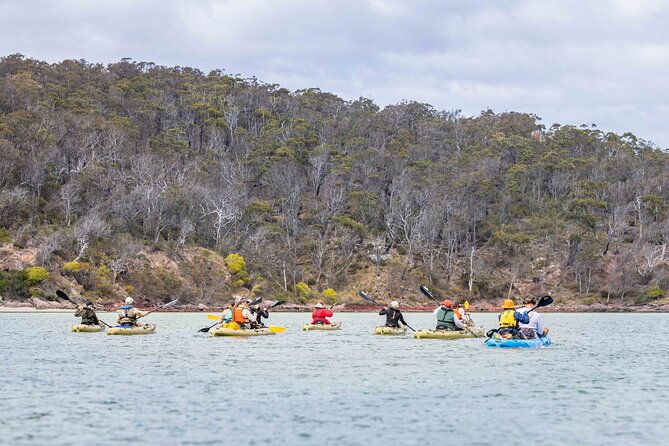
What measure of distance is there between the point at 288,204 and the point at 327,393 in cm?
8598

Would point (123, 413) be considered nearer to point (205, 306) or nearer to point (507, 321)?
point (507, 321)

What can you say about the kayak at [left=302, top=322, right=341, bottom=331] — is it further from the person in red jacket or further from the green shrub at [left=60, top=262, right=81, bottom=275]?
the green shrub at [left=60, top=262, right=81, bottom=275]

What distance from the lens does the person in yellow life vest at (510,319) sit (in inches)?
1357

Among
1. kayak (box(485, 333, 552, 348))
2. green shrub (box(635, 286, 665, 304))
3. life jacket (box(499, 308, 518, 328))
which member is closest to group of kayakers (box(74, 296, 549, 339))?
life jacket (box(499, 308, 518, 328))

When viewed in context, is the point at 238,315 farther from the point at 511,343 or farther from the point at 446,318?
the point at 511,343

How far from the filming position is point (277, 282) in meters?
94.4

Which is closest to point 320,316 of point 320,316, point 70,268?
point 320,316

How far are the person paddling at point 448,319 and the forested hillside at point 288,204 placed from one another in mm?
47042

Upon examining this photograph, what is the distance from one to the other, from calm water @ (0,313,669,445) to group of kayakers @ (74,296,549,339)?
986 millimetres

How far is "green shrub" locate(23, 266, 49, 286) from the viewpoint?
7550cm

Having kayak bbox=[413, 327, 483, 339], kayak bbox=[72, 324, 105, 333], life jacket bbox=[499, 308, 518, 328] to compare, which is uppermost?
life jacket bbox=[499, 308, 518, 328]

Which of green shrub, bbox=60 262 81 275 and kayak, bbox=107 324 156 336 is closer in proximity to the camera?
kayak, bbox=107 324 156 336

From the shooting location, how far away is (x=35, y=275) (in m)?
75.4

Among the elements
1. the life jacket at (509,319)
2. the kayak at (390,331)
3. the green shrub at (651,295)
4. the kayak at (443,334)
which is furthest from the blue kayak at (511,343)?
the green shrub at (651,295)
